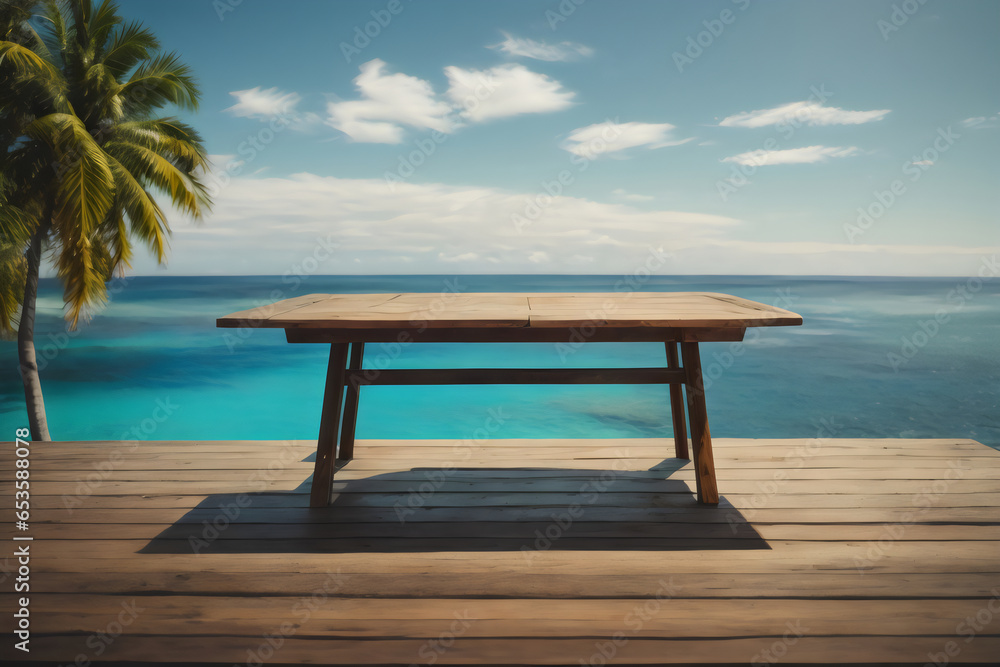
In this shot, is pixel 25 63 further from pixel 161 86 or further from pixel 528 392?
pixel 528 392

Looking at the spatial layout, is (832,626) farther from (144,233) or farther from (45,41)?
(45,41)

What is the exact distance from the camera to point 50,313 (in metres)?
26.7

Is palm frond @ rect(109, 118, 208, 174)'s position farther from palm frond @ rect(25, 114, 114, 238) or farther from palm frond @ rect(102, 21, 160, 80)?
palm frond @ rect(25, 114, 114, 238)

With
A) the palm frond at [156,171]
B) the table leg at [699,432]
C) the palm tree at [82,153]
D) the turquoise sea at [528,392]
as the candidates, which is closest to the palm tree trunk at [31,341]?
the palm tree at [82,153]

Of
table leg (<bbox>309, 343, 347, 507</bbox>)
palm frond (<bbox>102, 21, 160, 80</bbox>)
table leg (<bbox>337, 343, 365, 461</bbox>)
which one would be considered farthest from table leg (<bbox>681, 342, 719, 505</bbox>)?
palm frond (<bbox>102, 21, 160, 80</bbox>)

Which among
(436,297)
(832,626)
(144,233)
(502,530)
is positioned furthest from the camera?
(144,233)

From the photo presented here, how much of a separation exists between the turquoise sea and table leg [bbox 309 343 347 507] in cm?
634

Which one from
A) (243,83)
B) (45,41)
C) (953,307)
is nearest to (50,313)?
(243,83)

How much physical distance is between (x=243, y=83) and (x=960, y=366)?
1716 centimetres

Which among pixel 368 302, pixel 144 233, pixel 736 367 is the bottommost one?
pixel 736 367

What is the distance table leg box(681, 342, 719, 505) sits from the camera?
210 centimetres

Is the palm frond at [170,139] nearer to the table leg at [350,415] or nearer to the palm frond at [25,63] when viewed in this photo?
the palm frond at [25,63]

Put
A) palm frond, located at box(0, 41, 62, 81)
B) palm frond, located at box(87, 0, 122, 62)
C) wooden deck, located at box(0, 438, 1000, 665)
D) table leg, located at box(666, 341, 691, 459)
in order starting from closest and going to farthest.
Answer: wooden deck, located at box(0, 438, 1000, 665), table leg, located at box(666, 341, 691, 459), palm frond, located at box(0, 41, 62, 81), palm frond, located at box(87, 0, 122, 62)

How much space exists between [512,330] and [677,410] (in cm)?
111
